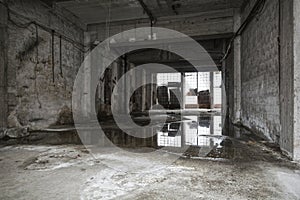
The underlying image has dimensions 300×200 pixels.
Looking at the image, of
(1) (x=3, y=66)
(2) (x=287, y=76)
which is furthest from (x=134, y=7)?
(2) (x=287, y=76)

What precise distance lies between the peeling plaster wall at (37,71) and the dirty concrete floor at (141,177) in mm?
2368

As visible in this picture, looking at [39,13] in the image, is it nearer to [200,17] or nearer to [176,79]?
[200,17]

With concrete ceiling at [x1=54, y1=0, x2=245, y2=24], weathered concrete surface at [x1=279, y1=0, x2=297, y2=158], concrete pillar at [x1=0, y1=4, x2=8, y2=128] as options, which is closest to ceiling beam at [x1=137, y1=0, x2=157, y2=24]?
concrete ceiling at [x1=54, y1=0, x2=245, y2=24]

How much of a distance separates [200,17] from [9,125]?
5.75 metres

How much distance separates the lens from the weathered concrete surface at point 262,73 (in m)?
3.36

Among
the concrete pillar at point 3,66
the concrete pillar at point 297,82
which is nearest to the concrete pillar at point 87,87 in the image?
the concrete pillar at point 3,66

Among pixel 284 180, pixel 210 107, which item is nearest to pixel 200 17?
pixel 284 180

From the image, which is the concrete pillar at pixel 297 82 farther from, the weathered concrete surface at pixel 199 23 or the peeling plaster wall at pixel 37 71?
the peeling plaster wall at pixel 37 71

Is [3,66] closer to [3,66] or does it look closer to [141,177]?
[3,66]

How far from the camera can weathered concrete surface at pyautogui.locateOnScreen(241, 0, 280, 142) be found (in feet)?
11.0

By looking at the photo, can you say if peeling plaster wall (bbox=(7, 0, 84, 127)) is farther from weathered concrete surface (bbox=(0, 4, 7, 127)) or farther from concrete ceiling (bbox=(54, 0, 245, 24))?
concrete ceiling (bbox=(54, 0, 245, 24))

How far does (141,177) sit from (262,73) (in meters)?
3.37

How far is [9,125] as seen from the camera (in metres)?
4.40

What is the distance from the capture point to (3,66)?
4211 millimetres
